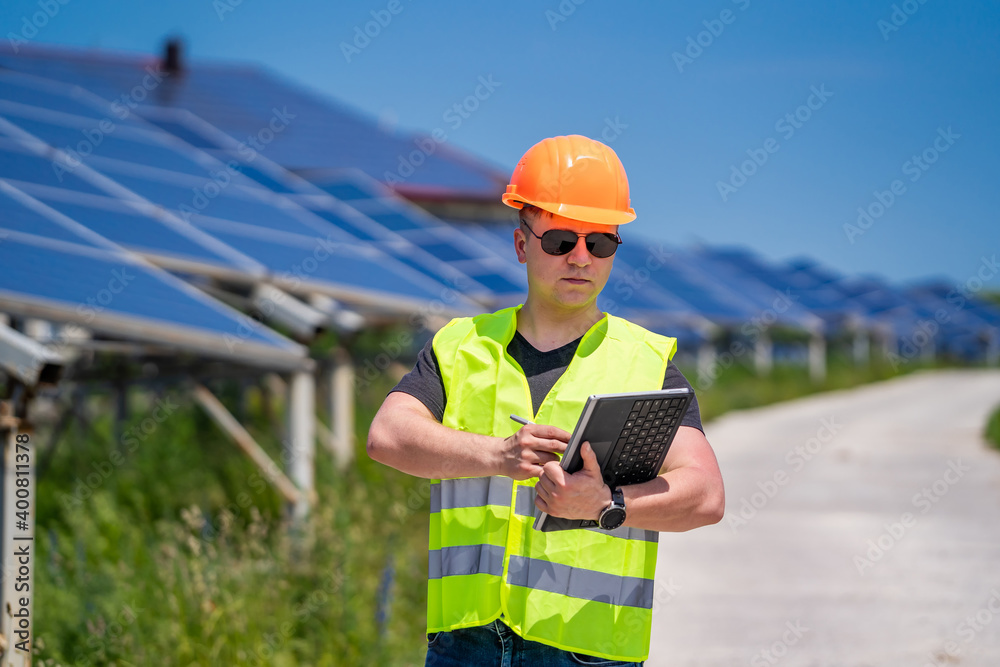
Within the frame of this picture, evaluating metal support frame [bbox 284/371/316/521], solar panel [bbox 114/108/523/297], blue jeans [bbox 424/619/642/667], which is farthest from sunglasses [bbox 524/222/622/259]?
solar panel [bbox 114/108/523/297]

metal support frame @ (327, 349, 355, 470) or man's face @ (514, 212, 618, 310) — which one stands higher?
metal support frame @ (327, 349, 355, 470)

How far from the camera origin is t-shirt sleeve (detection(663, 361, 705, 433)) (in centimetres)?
234

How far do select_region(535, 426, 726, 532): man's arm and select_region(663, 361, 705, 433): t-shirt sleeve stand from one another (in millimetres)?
19

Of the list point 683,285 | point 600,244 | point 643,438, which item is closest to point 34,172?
point 600,244

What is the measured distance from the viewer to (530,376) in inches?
94.9

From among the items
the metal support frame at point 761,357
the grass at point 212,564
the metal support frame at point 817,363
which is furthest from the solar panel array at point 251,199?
the metal support frame at point 817,363

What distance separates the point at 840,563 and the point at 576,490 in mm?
6889

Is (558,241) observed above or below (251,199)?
below

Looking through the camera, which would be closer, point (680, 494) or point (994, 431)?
point (680, 494)

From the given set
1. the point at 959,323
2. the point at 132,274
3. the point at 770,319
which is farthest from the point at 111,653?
the point at 959,323

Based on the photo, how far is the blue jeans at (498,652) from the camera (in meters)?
2.32

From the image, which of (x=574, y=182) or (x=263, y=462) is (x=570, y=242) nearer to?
(x=574, y=182)

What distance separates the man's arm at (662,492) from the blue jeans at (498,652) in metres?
0.36

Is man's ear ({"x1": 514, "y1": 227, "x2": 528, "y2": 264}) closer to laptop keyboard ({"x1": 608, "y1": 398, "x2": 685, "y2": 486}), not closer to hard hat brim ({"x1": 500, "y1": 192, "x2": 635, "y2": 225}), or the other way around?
hard hat brim ({"x1": 500, "y1": 192, "x2": 635, "y2": 225})
